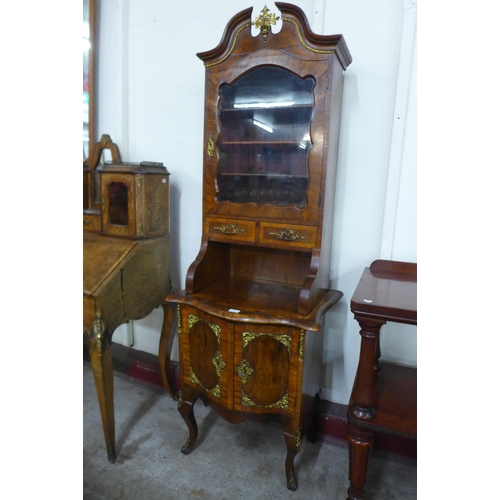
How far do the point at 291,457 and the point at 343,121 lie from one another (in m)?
1.56

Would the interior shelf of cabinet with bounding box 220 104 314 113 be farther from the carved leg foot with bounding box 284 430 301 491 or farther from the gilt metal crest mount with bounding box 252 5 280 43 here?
the carved leg foot with bounding box 284 430 301 491

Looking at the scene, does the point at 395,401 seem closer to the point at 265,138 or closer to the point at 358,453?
the point at 358,453

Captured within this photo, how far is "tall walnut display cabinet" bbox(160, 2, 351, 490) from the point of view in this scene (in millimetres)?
1506

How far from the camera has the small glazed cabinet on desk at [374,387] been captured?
1217mm

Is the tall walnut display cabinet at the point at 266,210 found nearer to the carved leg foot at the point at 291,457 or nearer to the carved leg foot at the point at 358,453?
the carved leg foot at the point at 291,457

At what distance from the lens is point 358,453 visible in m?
1.38

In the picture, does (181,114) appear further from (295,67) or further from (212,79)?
(295,67)

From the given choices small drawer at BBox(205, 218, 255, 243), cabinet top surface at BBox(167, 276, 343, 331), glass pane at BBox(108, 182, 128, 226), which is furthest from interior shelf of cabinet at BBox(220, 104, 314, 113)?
cabinet top surface at BBox(167, 276, 343, 331)

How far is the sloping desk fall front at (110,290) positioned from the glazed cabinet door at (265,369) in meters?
0.63

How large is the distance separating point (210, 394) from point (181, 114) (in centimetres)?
159

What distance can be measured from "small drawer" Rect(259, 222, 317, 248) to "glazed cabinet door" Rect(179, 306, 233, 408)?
0.41 metres

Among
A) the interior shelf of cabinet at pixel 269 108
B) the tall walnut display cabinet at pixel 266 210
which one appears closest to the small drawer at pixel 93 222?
the tall walnut display cabinet at pixel 266 210

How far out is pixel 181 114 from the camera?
2.24 m
